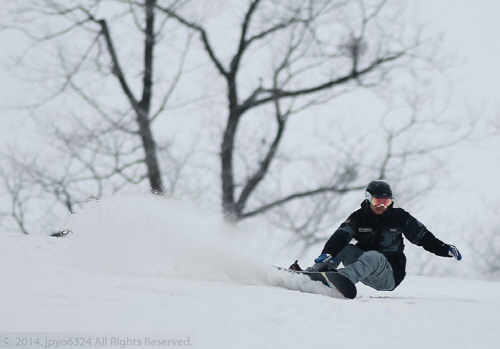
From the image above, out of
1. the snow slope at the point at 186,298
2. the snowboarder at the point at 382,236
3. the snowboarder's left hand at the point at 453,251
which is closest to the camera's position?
the snow slope at the point at 186,298

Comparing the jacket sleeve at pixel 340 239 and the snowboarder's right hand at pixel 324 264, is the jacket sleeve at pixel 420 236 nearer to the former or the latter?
the jacket sleeve at pixel 340 239

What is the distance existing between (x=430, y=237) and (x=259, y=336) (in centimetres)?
276

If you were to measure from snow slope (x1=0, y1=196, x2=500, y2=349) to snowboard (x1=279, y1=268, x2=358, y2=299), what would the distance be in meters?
0.08

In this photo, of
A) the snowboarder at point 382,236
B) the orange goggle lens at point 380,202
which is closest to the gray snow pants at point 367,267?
the snowboarder at point 382,236

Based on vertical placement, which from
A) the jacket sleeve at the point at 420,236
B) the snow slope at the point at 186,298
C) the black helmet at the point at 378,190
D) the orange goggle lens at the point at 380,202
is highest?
the black helmet at the point at 378,190

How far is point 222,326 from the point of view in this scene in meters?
3.07

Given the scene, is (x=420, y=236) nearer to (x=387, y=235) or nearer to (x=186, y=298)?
(x=387, y=235)

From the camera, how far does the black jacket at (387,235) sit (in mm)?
5195

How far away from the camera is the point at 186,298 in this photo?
3604 mm

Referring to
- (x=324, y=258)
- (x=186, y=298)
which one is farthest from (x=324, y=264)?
(x=186, y=298)

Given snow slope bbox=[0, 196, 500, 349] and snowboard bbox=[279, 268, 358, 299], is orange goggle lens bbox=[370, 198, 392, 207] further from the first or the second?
snow slope bbox=[0, 196, 500, 349]

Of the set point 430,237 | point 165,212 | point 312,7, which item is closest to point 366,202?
point 430,237

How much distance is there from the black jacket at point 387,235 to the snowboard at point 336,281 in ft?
1.57

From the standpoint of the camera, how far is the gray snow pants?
4.77m
